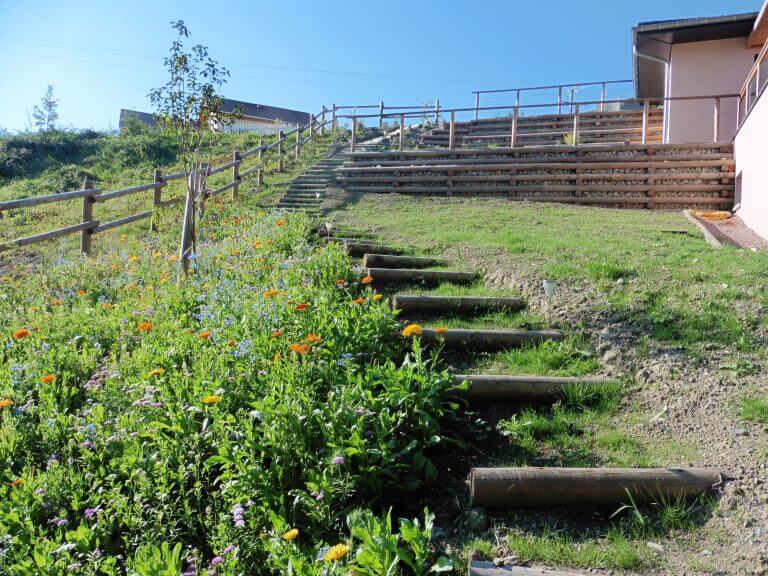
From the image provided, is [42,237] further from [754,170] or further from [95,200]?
[754,170]

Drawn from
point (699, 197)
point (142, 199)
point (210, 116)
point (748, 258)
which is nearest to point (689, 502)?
point (748, 258)

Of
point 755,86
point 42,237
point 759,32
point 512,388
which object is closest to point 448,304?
point 512,388

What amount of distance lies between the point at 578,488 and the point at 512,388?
1041 millimetres

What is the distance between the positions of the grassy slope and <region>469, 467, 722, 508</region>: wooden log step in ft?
0.29

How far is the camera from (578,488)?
317 centimetres

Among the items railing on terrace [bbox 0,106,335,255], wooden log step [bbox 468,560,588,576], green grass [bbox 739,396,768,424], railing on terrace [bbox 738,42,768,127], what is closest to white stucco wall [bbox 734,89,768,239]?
railing on terrace [bbox 738,42,768,127]

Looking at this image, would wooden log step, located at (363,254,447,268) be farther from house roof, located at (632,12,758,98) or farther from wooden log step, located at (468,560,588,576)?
house roof, located at (632,12,758,98)

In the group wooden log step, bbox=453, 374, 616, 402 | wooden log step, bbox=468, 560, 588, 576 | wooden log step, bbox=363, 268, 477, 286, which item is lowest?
wooden log step, bbox=468, 560, 588, 576

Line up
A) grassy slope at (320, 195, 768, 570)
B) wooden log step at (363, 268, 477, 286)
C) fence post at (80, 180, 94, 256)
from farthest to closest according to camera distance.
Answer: fence post at (80, 180, 94, 256) < wooden log step at (363, 268, 477, 286) < grassy slope at (320, 195, 768, 570)

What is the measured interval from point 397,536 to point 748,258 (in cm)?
575

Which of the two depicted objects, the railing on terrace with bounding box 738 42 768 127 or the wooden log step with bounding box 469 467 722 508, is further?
the railing on terrace with bounding box 738 42 768 127

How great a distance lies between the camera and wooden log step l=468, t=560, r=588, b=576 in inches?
105

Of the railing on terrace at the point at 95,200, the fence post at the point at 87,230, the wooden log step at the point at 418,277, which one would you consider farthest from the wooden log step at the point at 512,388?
the fence post at the point at 87,230

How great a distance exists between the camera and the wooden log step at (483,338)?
16.0 ft
